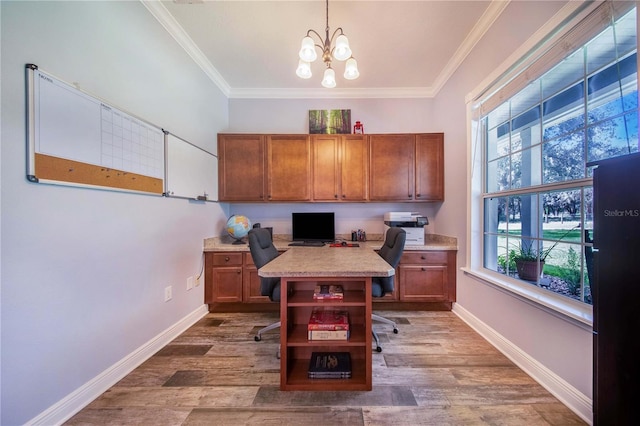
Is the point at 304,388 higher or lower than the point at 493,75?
lower

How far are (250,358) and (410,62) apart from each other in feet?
11.1

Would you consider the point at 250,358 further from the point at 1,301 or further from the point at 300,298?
the point at 1,301

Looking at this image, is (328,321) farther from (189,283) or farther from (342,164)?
(342,164)

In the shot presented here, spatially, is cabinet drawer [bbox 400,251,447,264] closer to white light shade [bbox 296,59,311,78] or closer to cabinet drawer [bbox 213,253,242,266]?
cabinet drawer [bbox 213,253,242,266]

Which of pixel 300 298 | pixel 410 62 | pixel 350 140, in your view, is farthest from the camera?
pixel 350 140

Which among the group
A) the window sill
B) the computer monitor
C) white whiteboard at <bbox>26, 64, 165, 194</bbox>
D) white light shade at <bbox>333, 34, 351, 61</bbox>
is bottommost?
the window sill

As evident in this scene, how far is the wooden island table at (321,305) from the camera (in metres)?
1.29

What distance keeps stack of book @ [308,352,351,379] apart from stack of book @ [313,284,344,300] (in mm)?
478

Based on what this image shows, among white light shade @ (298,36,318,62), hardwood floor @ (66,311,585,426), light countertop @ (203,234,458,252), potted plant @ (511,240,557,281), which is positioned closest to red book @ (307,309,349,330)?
hardwood floor @ (66,311,585,426)

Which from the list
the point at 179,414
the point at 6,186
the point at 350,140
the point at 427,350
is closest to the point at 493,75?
the point at 350,140

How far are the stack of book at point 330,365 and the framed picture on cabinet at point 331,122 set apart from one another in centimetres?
Result: 259

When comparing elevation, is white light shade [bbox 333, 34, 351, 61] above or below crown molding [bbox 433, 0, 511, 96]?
below

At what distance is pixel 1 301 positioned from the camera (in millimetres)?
983

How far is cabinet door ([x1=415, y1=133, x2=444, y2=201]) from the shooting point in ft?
9.23
